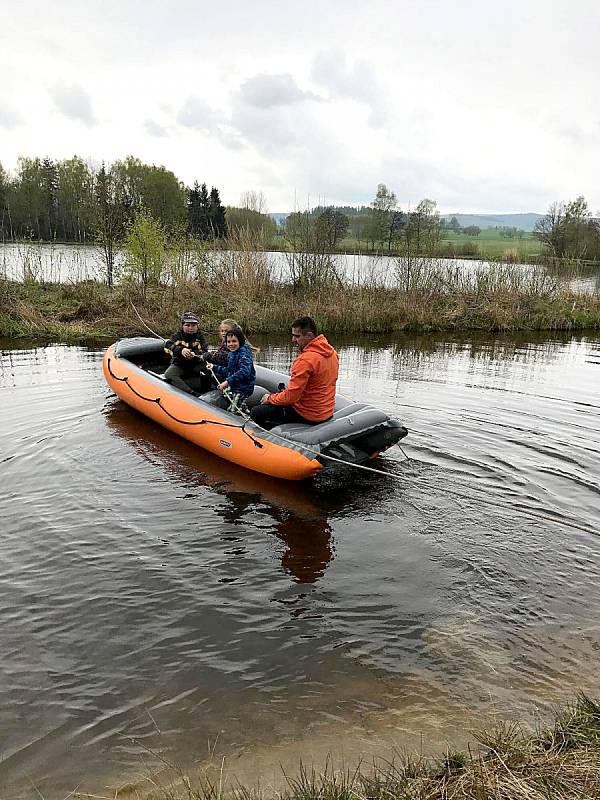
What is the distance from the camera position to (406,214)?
715 inches

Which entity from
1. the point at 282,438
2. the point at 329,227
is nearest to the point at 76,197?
the point at 329,227

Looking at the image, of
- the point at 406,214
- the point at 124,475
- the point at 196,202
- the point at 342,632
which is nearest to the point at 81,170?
the point at 196,202

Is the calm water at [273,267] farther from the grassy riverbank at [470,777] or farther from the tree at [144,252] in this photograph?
the grassy riverbank at [470,777]

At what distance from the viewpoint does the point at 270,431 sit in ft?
20.4

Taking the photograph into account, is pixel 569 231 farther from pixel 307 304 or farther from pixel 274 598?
pixel 274 598

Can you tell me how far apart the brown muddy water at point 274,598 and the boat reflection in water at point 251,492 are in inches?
1.1

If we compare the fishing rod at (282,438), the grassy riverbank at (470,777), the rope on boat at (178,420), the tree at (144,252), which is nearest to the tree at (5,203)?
the tree at (144,252)

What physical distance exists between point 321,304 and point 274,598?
1216 centimetres

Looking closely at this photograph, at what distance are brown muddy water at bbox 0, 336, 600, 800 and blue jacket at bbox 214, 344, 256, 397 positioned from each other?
2.99 feet

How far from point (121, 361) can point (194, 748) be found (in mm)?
6357

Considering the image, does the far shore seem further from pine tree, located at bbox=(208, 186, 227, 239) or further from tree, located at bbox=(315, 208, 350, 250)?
pine tree, located at bbox=(208, 186, 227, 239)

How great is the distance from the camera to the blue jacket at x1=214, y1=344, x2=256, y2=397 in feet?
22.3

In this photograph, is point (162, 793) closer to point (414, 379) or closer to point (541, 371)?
point (414, 379)

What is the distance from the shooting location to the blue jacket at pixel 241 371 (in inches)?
268
